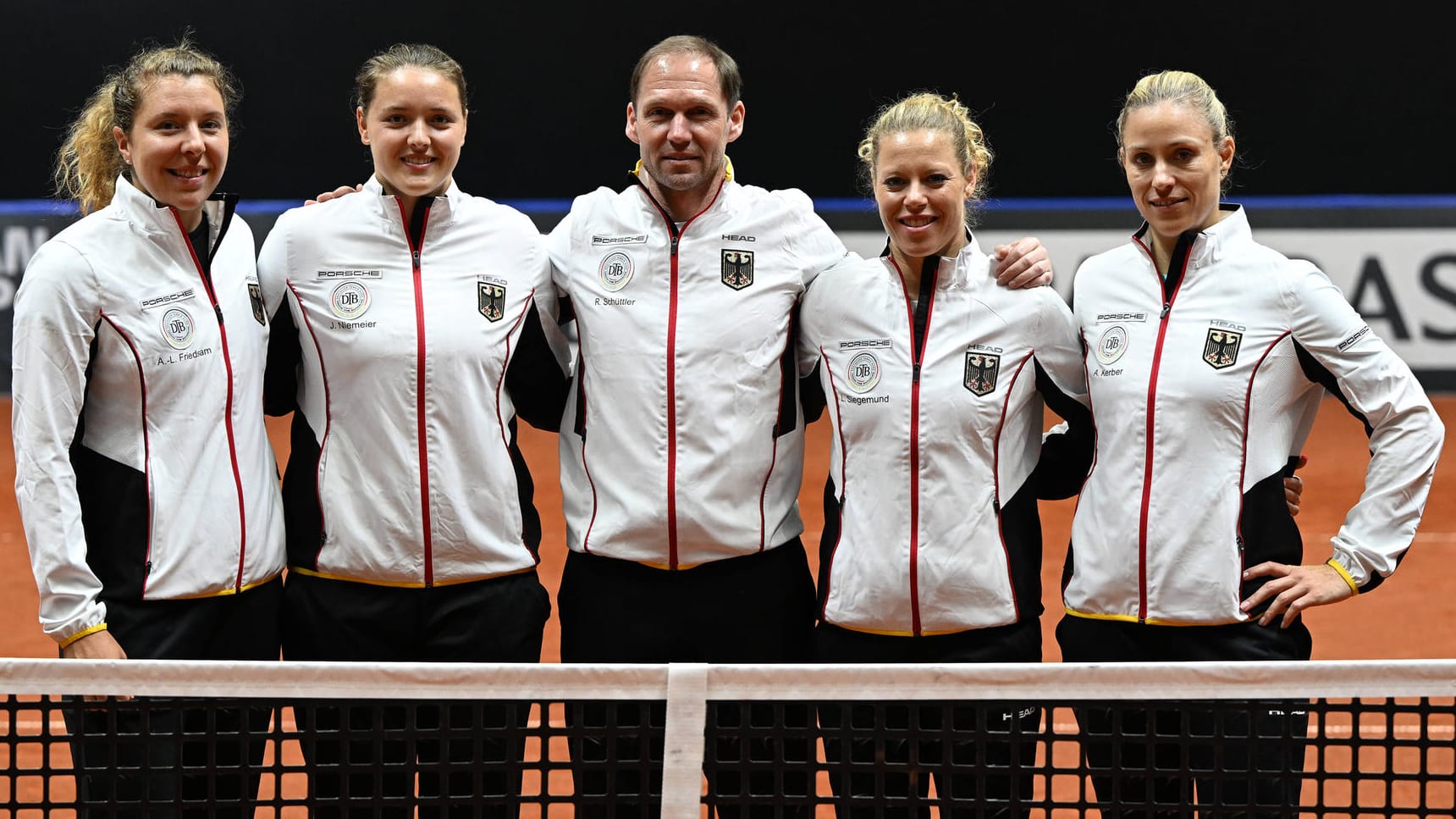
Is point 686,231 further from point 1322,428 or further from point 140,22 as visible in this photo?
point 140,22

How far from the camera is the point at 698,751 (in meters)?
2.48

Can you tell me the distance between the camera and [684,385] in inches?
149

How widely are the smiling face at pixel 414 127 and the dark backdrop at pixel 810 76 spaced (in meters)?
10.00

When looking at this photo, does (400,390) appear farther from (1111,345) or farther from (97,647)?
(1111,345)

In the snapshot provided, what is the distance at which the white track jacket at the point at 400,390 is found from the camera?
375 cm

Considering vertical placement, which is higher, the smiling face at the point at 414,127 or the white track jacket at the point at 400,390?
the smiling face at the point at 414,127

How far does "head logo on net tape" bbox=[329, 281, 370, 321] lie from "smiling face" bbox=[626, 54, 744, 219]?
764mm

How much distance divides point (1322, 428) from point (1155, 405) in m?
8.96

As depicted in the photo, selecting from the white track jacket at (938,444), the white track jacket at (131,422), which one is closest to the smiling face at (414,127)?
the white track jacket at (131,422)

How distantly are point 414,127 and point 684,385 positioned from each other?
0.90 m

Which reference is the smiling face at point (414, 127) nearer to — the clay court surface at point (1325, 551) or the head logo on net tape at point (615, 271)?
the head logo on net tape at point (615, 271)

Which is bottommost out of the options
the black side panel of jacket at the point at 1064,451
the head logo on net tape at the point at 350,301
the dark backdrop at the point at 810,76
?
the black side panel of jacket at the point at 1064,451

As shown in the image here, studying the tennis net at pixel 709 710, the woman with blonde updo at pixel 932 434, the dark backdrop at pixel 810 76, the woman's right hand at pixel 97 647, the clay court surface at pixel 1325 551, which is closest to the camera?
the tennis net at pixel 709 710

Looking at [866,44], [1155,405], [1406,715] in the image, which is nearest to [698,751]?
[1155,405]
